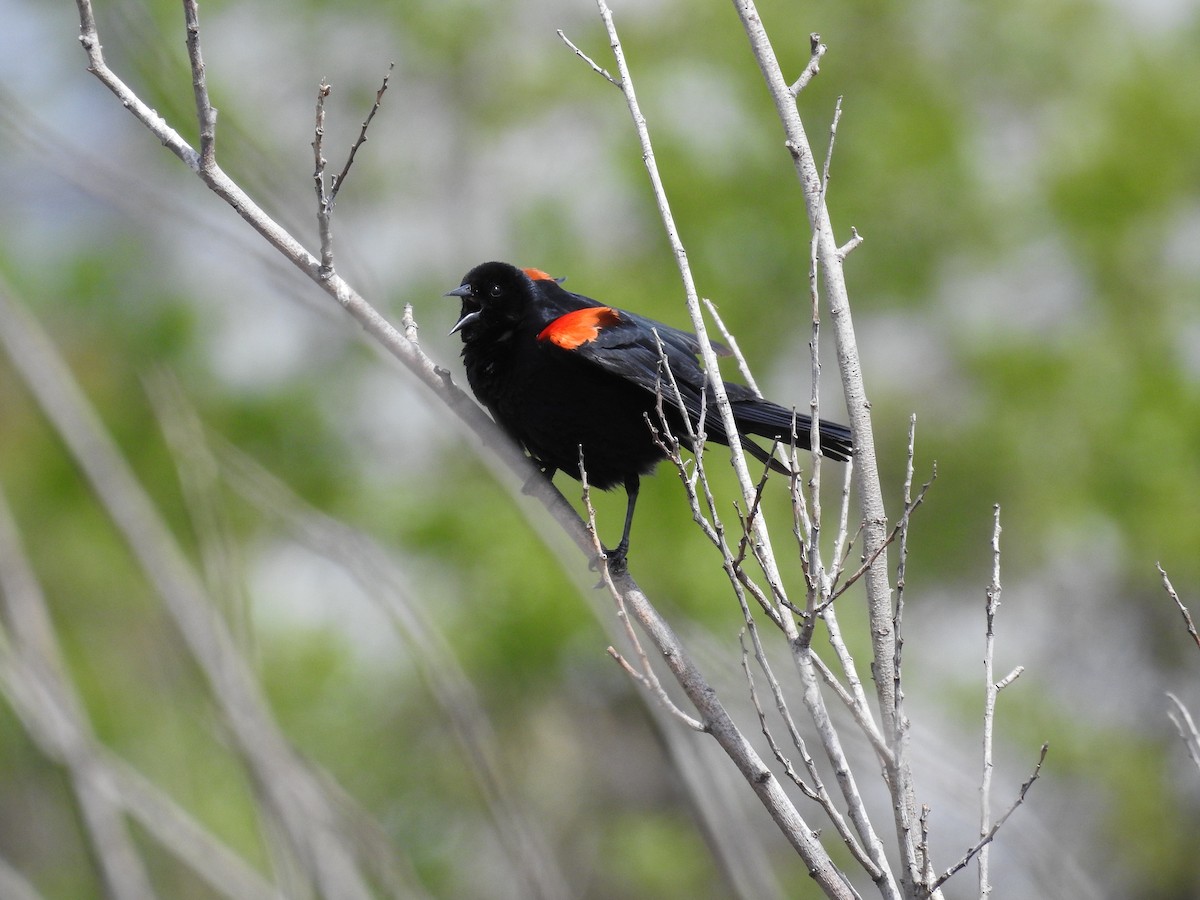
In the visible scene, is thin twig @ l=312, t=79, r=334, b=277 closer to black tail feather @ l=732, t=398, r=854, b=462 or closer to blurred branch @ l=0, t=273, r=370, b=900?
blurred branch @ l=0, t=273, r=370, b=900

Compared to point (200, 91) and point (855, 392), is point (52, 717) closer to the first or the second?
point (200, 91)

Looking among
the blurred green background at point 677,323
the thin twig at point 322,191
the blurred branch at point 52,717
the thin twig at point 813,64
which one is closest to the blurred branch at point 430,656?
the blurred branch at point 52,717

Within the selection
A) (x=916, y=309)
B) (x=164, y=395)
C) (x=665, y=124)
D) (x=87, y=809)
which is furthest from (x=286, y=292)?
(x=916, y=309)

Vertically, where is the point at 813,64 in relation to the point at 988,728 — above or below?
above

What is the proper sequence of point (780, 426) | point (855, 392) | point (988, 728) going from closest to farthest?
point (988, 728)
point (855, 392)
point (780, 426)

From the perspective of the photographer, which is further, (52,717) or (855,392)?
(52,717)

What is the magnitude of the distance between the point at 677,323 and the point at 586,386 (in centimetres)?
997

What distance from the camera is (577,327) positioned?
12.6ft

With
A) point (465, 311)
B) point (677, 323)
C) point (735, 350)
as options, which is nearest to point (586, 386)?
point (465, 311)

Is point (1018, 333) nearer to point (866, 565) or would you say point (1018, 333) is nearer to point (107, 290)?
point (107, 290)

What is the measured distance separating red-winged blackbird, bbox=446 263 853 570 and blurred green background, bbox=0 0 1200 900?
789 centimetres

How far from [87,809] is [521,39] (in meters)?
14.6

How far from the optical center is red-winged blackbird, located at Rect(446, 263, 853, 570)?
3.72 metres

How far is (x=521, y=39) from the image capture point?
1598 cm
